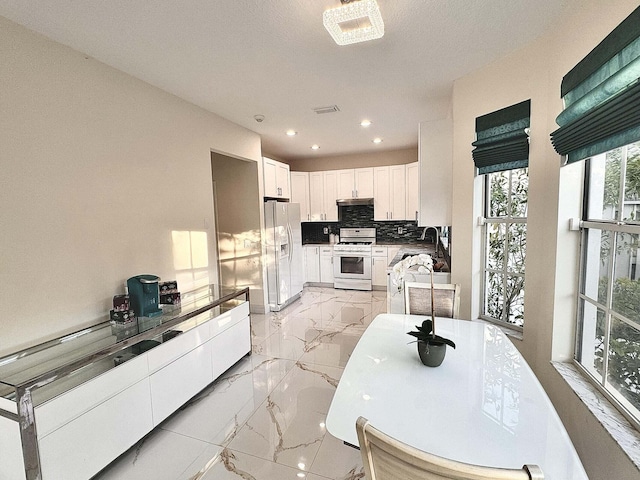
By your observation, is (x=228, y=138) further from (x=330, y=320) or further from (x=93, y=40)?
(x=330, y=320)

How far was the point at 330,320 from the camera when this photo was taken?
4125mm

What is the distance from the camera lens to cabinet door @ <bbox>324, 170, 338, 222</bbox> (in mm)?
5734

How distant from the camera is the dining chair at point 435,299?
2.32 metres

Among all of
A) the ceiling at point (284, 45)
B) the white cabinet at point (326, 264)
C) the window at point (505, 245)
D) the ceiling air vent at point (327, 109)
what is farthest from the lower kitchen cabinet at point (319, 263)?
the window at point (505, 245)

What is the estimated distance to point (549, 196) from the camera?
185 centimetres

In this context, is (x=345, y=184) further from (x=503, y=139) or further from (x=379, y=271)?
(x=503, y=139)

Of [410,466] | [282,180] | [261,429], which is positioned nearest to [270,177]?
[282,180]

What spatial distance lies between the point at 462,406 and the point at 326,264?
4.62 meters

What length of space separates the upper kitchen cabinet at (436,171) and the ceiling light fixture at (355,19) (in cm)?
163

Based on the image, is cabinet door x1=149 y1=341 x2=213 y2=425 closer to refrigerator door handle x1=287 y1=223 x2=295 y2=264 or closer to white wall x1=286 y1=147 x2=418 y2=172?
refrigerator door handle x1=287 y1=223 x2=295 y2=264

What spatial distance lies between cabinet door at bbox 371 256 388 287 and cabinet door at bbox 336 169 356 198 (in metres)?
1.33

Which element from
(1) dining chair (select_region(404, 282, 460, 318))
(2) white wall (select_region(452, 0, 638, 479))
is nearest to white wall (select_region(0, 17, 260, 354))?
(1) dining chair (select_region(404, 282, 460, 318))

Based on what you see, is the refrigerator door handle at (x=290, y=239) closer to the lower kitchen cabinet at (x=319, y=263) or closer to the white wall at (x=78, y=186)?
the lower kitchen cabinet at (x=319, y=263)

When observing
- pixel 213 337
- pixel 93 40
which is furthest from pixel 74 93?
pixel 213 337
